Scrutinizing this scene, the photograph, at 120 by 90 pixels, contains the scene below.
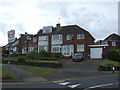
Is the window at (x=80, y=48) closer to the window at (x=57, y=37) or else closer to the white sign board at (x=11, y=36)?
the window at (x=57, y=37)

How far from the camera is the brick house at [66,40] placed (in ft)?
142

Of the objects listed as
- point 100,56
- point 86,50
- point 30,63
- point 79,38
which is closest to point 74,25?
point 79,38

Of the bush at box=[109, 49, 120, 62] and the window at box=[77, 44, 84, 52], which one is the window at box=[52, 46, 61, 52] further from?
the bush at box=[109, 49, 120, 62]

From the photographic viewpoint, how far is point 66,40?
45031 mm

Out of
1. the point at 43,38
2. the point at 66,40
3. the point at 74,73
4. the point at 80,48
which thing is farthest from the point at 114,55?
the point at 74,73

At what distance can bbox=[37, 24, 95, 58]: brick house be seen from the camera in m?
43.3

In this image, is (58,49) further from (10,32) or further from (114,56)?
(10,32)

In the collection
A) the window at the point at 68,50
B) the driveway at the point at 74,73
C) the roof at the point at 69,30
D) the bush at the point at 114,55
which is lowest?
the driveway at the point at 74,73

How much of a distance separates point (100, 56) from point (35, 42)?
18238 millimetres

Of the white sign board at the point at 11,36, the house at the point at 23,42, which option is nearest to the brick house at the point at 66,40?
the house at the point at 23,42

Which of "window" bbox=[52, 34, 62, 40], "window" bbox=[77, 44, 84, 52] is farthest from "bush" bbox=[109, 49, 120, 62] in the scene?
"window" bbox=[52, 34, 62, 40]

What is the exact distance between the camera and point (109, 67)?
2561cm

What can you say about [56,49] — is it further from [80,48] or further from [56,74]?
[56,74]

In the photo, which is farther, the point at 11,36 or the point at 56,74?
the point at 56,74
